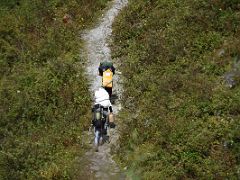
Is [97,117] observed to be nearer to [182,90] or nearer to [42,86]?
[182,90]

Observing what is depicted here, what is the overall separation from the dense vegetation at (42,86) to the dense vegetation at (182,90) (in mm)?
2077

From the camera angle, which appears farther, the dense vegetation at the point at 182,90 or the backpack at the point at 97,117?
the backpack at the point at 97,117

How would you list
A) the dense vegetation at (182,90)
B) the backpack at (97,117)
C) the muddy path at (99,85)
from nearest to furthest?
the dense vegetation at (182,90) < the muddy path at (99,85) < the backpack at (97,117)

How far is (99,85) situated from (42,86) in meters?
2.53

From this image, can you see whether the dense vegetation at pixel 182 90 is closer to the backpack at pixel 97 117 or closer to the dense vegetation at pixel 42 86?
the backpack at pixel 97 117

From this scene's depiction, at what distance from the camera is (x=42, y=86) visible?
2045cm

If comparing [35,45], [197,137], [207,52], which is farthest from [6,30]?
[197,137]

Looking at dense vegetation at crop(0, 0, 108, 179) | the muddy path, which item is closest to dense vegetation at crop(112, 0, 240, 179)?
the muddy path

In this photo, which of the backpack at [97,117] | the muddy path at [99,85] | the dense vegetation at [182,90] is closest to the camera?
the dense vegetation at [182,90]

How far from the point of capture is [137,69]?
2088 cm

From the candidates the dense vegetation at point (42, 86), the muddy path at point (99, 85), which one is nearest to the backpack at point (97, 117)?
the muddy path at point (99, 85)

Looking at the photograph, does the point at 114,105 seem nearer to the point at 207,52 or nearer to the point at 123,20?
the point at 207,52

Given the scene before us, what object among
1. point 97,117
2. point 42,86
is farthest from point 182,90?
point 42,86

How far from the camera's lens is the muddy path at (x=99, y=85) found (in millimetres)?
15633
